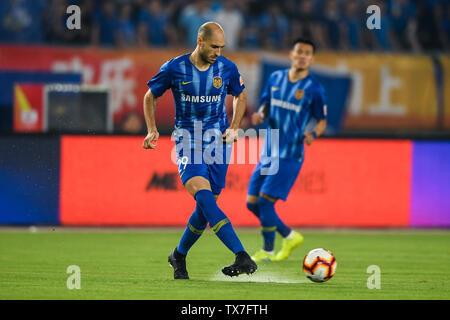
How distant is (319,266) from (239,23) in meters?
9.96

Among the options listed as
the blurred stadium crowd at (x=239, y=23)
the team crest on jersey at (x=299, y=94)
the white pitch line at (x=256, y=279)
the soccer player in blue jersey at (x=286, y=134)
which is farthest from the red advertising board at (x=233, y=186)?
the white pitch line at (x=256, y=279)

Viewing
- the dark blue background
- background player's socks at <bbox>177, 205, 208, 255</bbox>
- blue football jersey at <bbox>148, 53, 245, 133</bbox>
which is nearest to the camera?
blue football jersey at <bbox>148, 53, 245, 133</bbox>

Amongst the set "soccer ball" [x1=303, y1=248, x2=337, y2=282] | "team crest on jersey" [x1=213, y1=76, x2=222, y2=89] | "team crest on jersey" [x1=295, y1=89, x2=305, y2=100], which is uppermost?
"team crest on jersey" [x1=213, y1=76, x2=222, y2=89]

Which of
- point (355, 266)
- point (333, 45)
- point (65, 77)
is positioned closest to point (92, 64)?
point (65, 77)

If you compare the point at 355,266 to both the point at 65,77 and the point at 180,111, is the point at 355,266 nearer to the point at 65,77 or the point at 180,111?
the point at 180,111

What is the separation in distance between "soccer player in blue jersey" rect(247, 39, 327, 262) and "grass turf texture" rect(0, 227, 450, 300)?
0.36 metres

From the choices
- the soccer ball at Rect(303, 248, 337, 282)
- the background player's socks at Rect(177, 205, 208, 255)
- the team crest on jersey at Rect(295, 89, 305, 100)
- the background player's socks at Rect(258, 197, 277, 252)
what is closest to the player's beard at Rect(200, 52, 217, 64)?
the background player's socks at Rect(177, 205, 208, 255)

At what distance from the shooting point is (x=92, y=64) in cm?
1638

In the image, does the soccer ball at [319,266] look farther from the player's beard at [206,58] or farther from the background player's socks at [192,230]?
the player's beard at [206,58]

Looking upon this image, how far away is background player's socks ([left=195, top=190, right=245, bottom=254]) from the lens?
7.15m

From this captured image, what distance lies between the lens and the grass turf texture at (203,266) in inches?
271

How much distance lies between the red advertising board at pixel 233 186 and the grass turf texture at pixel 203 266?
10.1 inches

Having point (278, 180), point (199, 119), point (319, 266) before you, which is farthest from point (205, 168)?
point (278, 180)

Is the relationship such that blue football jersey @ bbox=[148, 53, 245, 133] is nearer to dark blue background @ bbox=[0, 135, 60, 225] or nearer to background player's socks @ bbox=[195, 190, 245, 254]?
background player's socks @ bbox=[195, 190, 245, 254]
